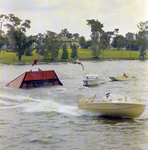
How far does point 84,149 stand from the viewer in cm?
1995

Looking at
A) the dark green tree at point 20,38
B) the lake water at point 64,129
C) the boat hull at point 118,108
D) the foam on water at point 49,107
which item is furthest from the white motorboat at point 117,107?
the dark green tree at point 20,38

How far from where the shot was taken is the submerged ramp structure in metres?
52.3

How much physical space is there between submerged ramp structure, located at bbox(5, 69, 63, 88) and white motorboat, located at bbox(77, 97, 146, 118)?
26.0 metres

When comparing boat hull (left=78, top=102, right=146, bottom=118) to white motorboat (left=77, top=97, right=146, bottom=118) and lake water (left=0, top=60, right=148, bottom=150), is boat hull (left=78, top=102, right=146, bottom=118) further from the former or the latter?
lake water (left=0, top=60, right=148, bottom=150)

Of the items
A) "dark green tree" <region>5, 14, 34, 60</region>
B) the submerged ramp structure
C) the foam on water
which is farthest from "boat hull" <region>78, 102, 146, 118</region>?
"dark green tree" <region>5, 14, 34, 60</region>

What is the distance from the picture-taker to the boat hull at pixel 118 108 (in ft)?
85.6

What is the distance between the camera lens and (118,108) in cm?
2633

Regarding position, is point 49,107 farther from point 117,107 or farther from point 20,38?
point 20,38

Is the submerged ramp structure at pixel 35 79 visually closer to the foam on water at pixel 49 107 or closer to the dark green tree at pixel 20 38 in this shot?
the foam on water at pixel 49 107

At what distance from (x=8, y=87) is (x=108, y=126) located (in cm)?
3183

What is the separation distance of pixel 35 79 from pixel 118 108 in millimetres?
29969

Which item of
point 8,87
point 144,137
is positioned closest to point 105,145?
point 144,137

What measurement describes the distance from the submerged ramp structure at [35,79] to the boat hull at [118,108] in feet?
86.1

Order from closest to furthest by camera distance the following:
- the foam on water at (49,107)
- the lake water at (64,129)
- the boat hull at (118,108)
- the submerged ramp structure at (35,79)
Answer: the lake water at (64,129) → the boat hull at (118,108) → the foam on water at (49,107) → the submerged ramp structure at (35,79)
